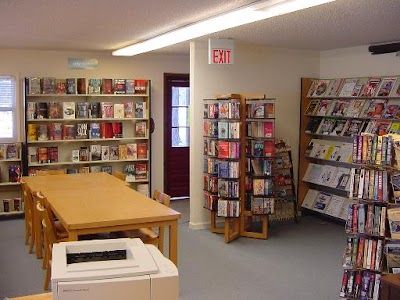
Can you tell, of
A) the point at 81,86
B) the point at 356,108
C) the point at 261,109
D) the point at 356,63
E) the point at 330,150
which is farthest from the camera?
the point at 81,86

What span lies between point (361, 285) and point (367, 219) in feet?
1.85

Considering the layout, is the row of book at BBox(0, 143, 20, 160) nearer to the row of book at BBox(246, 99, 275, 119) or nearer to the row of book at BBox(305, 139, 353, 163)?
the row of book at BBox(246, 99, 275, 119)

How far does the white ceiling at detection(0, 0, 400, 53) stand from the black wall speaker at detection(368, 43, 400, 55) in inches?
3.8

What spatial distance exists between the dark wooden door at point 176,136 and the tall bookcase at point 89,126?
0.51m

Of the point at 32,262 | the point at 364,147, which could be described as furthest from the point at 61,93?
the point at 364,147

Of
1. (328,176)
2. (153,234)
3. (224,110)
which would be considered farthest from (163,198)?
(328,176)

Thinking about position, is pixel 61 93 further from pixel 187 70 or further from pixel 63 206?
pixel 63 206

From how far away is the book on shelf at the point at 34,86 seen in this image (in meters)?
7.54

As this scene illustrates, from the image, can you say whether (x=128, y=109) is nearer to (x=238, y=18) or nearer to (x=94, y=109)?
(x=94, y=109)

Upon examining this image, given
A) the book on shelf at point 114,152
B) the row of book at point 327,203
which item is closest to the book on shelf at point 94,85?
the book on shelf at point 114,152

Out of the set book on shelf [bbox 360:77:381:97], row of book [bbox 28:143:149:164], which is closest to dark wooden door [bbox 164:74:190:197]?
row of book [bbox 28:143:149:164]

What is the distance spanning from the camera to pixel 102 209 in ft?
14.2

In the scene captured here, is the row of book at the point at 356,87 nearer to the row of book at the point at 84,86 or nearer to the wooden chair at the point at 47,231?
the row of book at the point at 84,86

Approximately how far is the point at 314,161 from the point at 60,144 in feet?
13.6
